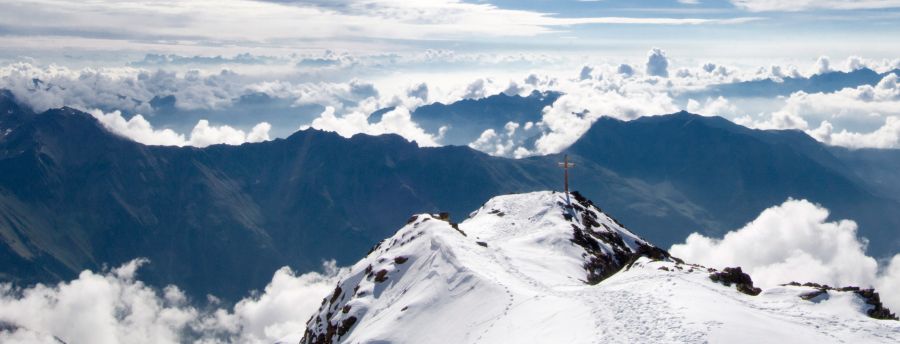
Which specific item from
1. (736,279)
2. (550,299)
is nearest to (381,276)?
(550,299)

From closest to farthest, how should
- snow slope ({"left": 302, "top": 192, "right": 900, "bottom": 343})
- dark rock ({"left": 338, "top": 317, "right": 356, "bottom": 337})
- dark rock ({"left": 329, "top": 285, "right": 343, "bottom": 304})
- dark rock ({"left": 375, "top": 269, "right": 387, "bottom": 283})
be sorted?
snow slope ({"left": 302, "top": 192, "right": 900, "bottom": 343}) → dark rock ({"left": 338, "top": 317, "right": 356, "bottom": 337}) → dark rock ({"left": 375, "top": 269, "right": 387, "bottom": 283}) → dark rock ({"left": 329, "top": 285, "right": 343, "bottom": 304})

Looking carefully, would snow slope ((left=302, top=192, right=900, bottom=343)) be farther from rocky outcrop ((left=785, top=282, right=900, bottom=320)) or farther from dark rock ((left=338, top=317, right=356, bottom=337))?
rocky outcrop ((left=785, top=282, right=900, bottom=320))

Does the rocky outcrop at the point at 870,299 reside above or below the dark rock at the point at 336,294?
above

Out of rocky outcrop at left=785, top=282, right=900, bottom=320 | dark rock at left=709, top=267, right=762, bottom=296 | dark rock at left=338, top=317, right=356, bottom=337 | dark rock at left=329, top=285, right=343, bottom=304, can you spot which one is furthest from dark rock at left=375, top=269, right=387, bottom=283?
rocky outcrop at left=785, top=282, right=900, bottom=320

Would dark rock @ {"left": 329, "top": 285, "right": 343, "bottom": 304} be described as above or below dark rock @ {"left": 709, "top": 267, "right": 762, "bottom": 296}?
below

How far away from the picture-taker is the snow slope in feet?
150

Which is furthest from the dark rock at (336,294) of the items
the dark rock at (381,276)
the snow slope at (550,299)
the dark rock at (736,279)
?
the dark rock at (736,279)

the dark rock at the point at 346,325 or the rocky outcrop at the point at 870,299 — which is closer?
the rocky outcrop at the point at 870,299

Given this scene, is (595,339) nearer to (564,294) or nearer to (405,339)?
(564,294)

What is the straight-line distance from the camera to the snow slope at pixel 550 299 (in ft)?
150

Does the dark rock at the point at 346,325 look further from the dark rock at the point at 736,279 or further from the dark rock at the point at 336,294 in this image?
the dark rock at the point at 736,279

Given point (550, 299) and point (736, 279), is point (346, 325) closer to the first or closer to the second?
point (550, 299)

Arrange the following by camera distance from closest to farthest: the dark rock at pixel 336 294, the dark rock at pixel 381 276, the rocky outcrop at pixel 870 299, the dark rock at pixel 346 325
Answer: the rocky outcrop at pixel 870 299 → the dark rock at pixel 346 325 → the dark rock at pixel 381 276 → the dark rock at pixel 336 294

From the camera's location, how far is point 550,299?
197 ft
